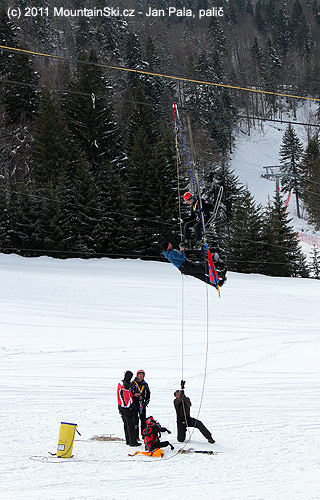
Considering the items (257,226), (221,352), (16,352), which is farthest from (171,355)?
(257,226)

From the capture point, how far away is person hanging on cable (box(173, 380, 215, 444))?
8.72 metres

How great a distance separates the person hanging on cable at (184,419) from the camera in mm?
8719

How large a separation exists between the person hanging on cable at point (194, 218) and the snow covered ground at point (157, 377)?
372cm

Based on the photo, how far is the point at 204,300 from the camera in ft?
72.3

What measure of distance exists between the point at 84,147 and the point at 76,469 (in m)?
32.3

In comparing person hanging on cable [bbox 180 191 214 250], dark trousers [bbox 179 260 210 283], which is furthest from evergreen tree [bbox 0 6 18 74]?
dark trousers [bbox 179 260 210 283]

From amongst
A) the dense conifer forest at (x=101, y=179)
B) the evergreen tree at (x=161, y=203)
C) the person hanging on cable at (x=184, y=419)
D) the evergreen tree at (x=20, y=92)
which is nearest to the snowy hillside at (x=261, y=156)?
the dense conifer forest at (x=101, y=179)

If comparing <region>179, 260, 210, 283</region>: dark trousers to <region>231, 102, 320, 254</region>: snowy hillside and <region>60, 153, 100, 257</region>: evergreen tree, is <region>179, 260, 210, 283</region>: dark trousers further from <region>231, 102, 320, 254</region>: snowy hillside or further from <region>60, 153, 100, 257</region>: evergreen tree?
<region>231, 102, 320, 254</region>: snowy hillside

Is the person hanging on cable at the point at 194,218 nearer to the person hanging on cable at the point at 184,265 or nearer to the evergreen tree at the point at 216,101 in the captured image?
the person hanging on cable at the point at 184,265

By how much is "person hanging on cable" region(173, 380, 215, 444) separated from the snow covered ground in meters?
0.21

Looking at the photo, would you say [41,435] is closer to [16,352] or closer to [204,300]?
[16,352]

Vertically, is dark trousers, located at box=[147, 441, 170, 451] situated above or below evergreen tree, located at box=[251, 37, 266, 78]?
below

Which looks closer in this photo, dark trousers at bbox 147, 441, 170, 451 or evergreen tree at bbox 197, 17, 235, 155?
dark trousers at bbox 147, 441, 170, 451

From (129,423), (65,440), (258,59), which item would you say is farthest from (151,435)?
(258,59)
